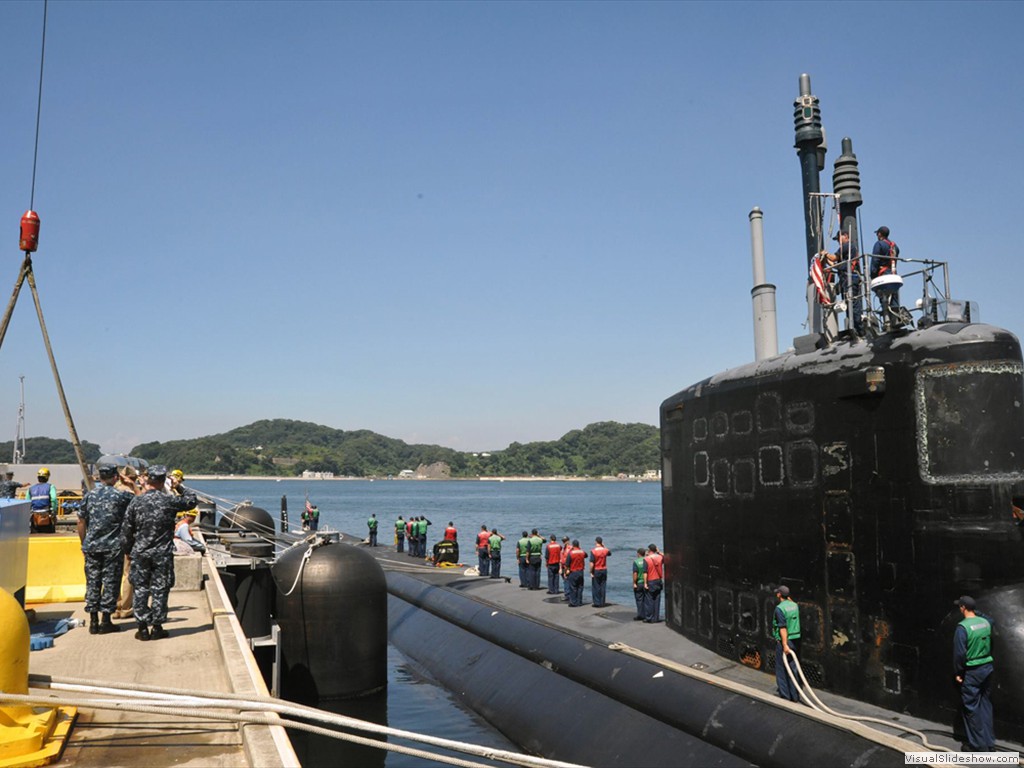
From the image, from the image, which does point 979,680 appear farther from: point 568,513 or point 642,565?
point 568,513

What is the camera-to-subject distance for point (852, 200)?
10539mm

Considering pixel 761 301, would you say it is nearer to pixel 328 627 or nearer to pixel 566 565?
pixel 566 565

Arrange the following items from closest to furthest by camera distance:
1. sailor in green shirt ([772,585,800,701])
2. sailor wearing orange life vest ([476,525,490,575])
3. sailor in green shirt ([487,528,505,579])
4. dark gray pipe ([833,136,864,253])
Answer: sailor in green shirt ([772,585,800,701]) → dark gray pipe ([833,136,864,253]) → sailor in green shirt ([487,528,505,579]) → sailor wearing orange life vest ([476,525,490,575])

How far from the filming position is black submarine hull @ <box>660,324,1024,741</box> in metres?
7.34

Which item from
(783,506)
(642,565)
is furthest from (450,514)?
(783,506)

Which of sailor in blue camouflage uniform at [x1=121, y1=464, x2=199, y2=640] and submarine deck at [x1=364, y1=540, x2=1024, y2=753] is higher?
sailor in blue camouflage uniform at [x1=121, y1=464, x2=199, y2=640]

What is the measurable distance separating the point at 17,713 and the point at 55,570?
6.35 metres

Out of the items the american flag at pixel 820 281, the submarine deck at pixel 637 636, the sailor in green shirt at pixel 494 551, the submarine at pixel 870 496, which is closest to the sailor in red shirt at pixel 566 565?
the submarine deck at pixel 637 636

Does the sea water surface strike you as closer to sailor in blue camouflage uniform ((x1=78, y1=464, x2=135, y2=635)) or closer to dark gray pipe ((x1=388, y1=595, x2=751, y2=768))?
dark gray pipe ((x1=388, y1=595, x2=751, y2=768))

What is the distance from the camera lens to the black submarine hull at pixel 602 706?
328 inches

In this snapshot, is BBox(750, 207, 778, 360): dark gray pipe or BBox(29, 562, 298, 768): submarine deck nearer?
BBox(29, 562, 298, 768): submarine deck

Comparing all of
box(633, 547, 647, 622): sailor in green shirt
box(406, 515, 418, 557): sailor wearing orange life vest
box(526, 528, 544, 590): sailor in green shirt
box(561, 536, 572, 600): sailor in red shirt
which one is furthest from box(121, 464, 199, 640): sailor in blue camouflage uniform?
box(406, 515, 418, 557): sailor wearing orange life vest

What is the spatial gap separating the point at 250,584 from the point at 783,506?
8777 mm

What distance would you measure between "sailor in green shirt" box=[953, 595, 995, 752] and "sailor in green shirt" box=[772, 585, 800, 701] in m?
1.80
